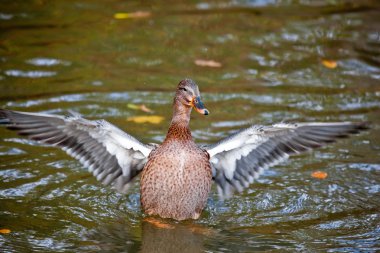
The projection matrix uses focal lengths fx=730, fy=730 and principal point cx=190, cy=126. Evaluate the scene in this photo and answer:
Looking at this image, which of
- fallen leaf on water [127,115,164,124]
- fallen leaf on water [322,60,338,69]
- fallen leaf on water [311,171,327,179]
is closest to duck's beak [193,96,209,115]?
fallen leaf on water [311,171,327,179]

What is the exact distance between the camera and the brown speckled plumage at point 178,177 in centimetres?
693

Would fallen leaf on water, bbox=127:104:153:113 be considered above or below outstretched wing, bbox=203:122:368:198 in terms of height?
above

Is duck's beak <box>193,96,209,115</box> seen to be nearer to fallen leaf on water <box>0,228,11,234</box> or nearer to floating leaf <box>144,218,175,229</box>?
floating leaf <box>144,218,175,229</box>

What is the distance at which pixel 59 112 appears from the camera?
8844mm

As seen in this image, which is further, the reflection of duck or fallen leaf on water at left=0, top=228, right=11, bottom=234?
the reflection of duck

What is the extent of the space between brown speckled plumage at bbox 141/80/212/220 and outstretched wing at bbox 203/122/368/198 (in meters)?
0.27

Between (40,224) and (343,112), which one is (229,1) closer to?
(343,112)

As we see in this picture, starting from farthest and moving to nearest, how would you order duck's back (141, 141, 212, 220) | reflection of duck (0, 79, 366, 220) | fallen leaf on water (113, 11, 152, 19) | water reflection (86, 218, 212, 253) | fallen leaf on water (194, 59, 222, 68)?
fallen leaf on water (113, 11, 152, 19) → fallen leaf on water (194, 59, 222, 68) → duck's back (141, 141, 212, 220) → reflection of duck (0, 79, 366, 220) → water reflection (86, 218, 212, 253)

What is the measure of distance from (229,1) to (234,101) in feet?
12.3

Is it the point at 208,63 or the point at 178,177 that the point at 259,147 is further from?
the point at 208,63

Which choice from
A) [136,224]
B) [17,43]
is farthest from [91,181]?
[17,43]

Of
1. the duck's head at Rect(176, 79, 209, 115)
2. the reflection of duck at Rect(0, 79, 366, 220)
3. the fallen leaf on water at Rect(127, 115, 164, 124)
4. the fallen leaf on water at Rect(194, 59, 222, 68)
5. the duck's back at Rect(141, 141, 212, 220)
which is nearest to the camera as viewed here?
the reflection of duck at Rect(0, 79, 366, 220)

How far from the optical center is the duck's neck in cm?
707

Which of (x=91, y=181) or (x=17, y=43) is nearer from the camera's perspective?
(x=91, y=181)
